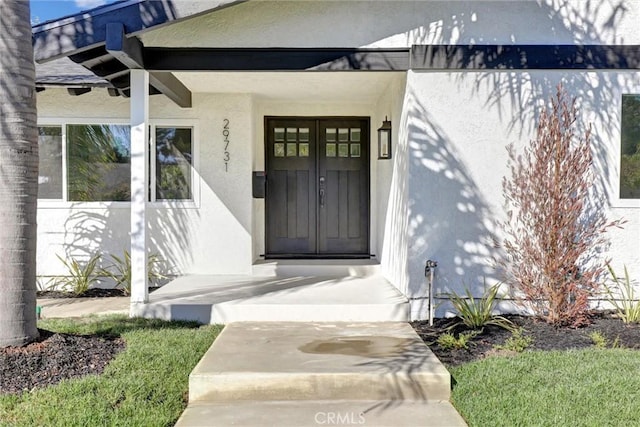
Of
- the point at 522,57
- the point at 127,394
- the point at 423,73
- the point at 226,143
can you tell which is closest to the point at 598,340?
the point at 522,57

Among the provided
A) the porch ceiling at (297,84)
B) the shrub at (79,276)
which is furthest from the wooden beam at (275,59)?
the shrub at (79,276)

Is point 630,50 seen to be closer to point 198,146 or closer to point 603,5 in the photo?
point 603,5

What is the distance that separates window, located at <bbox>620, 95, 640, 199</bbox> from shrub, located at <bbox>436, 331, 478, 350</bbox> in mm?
2794

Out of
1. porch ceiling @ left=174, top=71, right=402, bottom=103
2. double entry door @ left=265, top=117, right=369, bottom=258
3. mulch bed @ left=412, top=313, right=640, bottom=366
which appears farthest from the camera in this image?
double entry door @ left=265, top=117, right=369, bottom=258

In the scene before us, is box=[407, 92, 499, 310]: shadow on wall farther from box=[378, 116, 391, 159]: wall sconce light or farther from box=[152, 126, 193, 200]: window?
box=[152, 126, 193, 200]: window

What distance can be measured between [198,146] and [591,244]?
5.66 metres

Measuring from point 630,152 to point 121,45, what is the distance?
590 centimetres

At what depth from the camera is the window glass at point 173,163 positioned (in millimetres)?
7969

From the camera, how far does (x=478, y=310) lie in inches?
220

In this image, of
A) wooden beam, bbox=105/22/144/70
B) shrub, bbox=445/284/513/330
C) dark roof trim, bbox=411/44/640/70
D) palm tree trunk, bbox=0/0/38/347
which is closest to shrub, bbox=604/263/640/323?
shrub, bbox=445/284/513/330

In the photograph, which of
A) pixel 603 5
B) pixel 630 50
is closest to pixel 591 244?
pixel 630 50

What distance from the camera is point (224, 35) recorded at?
19.2 ft

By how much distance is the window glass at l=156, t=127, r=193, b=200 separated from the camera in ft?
26.1

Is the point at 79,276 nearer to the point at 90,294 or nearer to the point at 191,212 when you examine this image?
the point at 90,294
